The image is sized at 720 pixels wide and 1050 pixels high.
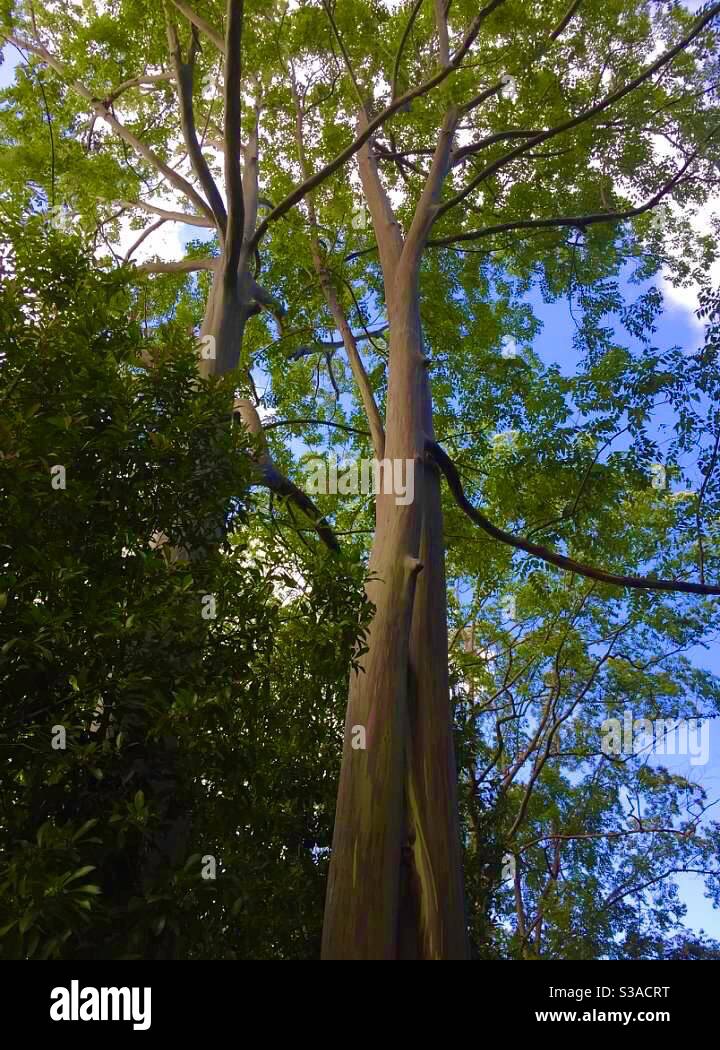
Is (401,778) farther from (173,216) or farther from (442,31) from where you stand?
(442,31)

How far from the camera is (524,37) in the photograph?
7.07 metres

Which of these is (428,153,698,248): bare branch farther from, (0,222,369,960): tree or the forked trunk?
(0,222,369,960): tree

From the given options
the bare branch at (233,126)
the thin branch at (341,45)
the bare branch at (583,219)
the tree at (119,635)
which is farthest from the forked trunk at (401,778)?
the thin branch at (341,45)

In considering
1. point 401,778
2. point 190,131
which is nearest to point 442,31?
point 190,131

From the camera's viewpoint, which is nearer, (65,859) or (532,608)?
(65,859)

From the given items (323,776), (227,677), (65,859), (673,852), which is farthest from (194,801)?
(673,852)

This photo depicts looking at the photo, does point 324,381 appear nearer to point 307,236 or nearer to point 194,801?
point 307,236

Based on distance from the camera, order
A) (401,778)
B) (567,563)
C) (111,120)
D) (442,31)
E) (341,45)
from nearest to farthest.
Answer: (401,778)
(567,563)
(341,45)
(111,120)
(442,31)

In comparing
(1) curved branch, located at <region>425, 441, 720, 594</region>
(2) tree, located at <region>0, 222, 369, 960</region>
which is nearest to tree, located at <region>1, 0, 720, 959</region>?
(1) curved branch, located at <region>425, 441, 720, 594</region>

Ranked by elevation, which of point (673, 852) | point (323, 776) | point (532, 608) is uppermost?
point (532, 608)

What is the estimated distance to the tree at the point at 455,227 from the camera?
5.51 metres

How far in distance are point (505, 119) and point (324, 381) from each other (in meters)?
3.40

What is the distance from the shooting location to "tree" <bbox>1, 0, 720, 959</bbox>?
18.1ft

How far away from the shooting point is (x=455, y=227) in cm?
804
